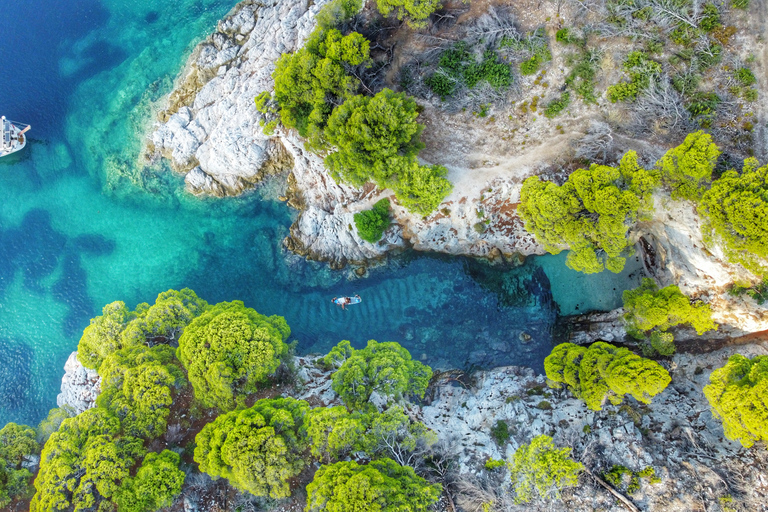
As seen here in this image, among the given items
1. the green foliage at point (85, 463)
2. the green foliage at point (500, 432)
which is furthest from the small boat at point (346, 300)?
the green foliage at point (85, 463)

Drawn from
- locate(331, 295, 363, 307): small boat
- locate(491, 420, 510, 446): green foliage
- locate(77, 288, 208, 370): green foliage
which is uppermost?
locate(77, 288, 208, 370): green foliage

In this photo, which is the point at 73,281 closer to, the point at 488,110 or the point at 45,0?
the point at 45,0

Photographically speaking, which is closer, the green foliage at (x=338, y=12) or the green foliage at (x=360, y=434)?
the green foliage at (x=360, y=434)

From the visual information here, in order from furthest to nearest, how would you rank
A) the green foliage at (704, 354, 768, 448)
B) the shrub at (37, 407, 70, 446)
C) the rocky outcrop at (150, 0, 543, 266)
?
the rocky outcrop at (150, 0, 543, 266)
the shrub at (37, 407, 70, 446)
the green foliage at (704, 354, 768, 448)

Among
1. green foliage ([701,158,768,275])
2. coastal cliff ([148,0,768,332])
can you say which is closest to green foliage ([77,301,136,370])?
coastal cliff ([148,0,768,332])

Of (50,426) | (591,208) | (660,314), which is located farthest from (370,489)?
(50,426)

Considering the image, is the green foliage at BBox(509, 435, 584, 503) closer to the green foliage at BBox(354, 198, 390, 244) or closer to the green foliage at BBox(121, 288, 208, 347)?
the green foliage at BBox(354, 198, 390, 244)

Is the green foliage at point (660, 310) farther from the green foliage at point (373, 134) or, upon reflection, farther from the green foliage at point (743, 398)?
the green foliage at point (373, 134)

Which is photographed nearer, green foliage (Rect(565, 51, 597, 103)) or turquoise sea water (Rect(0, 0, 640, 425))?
green foliage (Rect(565, 51, 597, 103))
